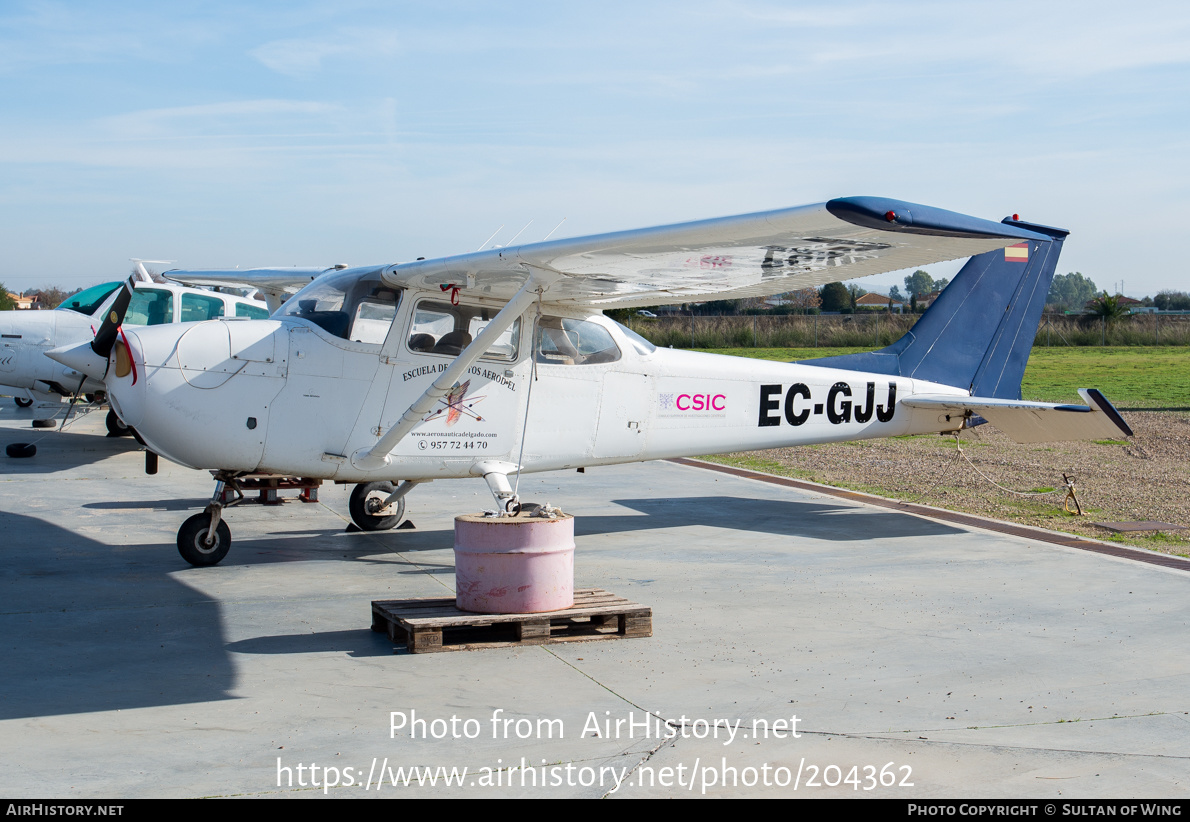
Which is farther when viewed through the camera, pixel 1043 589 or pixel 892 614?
pixel 1043 589

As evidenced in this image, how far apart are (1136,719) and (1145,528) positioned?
18.1ft

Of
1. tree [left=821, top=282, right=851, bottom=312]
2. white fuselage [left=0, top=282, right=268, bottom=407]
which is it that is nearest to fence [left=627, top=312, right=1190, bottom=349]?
white fuselage [left=0, top=282, right=268, bottom=407]

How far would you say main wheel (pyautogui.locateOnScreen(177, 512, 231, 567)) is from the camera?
8188 mm

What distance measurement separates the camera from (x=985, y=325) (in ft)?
37.0

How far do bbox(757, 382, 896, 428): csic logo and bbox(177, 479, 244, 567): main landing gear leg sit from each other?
494 cm

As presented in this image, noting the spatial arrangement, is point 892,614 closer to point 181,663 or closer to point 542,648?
point 542,648

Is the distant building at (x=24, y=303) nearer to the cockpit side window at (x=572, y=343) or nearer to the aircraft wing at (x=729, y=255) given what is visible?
the cockpit side window at (x=572, y=343)

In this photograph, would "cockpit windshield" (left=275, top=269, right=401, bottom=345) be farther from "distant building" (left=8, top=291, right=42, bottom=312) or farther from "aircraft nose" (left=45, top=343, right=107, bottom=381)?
"distant building" (left=8, top=291, right=42, bottom=312)

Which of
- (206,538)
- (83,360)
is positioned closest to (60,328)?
(83,360)

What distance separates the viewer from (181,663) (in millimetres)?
5680

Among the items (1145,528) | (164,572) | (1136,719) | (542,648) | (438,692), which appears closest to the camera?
(1136,719)

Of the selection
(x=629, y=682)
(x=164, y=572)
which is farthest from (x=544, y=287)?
(x=164, y=572)

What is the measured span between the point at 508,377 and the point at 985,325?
566 cm

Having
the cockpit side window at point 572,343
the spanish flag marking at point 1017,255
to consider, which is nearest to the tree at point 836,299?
the spanish flag marking at point 1017,255
